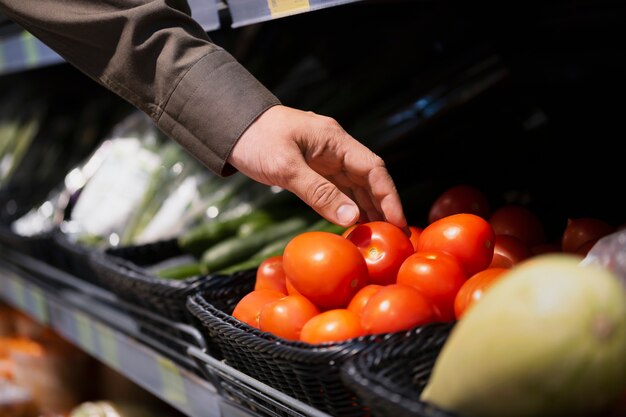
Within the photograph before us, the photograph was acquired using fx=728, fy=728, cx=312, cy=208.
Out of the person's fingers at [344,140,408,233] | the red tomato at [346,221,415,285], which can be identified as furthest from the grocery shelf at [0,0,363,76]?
the red tomato at [346,221,415,285]

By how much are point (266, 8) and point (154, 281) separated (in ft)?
1.72

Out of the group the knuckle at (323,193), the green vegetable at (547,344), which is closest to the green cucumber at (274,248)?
the knuckle at (323,193)

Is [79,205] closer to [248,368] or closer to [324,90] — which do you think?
[324,90]

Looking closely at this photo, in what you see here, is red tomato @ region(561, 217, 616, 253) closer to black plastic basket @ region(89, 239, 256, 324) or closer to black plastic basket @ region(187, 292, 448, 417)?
black plastic basket @ region(187, 292, 448, 417)

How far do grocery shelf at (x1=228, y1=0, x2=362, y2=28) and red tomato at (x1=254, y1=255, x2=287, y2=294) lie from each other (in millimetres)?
400

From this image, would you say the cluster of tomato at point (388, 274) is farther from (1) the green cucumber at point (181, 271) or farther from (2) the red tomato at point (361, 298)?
(1) the green cucumber at point (181, 271)

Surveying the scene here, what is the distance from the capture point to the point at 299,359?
0.87 metres

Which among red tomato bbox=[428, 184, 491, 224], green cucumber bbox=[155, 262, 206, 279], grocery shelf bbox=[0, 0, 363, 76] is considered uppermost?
grocery shelf bbox=[0, 0, 363, 76]

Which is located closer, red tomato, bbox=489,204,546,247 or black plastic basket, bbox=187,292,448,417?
black plastic basket, bbox=187,292,448,417

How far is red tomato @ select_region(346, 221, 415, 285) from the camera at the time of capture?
41.3 inches

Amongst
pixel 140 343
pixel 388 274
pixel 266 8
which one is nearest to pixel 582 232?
pixel 388 274

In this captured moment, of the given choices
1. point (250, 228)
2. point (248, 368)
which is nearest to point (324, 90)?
point (250, 228)

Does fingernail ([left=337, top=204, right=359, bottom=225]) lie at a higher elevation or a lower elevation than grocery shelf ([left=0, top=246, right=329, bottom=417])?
higher

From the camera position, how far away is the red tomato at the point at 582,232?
102cm
